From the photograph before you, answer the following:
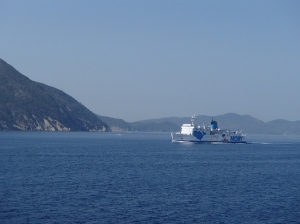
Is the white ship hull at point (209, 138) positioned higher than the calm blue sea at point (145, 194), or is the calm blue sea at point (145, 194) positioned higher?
the white ship hull at point (209, 138)

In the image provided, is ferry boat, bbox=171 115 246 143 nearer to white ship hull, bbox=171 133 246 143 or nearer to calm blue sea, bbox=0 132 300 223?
white ship hull, bbox=171 133 246 143

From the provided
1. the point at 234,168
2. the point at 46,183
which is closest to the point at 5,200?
the point at 46,183

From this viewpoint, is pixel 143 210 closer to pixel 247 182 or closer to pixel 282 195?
pixel 282 195

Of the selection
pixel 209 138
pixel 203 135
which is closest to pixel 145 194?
pixel 203 135

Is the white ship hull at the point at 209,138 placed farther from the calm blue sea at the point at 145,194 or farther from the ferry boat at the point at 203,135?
the calm blue sea at the point at 145,194

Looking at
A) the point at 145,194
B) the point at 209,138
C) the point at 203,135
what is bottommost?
the point at 145,194

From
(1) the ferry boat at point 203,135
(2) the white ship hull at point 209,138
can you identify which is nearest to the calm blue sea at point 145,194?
(1) the ferry boat at point 203,135

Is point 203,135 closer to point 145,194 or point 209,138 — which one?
point 209,138

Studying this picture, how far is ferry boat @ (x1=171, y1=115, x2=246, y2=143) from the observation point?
116625mm

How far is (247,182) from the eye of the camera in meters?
42.2

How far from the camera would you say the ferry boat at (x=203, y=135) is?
117 m

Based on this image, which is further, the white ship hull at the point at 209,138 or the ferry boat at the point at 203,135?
the white ship hull at the point at 209,138

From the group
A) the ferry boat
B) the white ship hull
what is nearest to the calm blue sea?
the ferry boat

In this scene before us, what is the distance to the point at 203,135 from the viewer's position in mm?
117375
